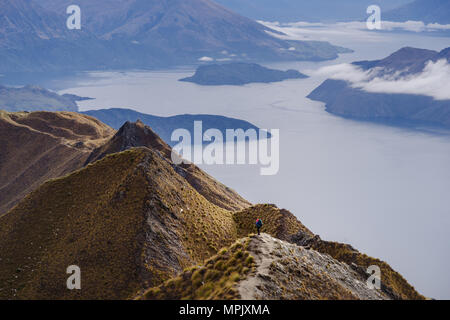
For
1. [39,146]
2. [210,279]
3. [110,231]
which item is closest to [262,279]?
[210,279]

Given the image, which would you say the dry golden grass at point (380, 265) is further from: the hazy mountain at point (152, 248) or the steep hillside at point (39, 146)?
the steep hillside at point (39, 146)

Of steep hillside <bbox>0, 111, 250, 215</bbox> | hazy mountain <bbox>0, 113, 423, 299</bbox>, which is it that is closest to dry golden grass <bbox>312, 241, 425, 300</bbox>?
hazy mountain <bbox>0, 113, 423, 299</bbox>

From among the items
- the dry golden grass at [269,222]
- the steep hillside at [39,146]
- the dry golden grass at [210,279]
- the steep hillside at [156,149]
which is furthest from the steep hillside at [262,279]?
the steep hillside at [39,146]

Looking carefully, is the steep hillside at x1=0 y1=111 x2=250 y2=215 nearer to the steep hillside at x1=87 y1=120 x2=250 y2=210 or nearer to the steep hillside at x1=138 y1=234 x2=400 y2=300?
the steep hillside at x1=87 y1=120 x2=250 y2=210

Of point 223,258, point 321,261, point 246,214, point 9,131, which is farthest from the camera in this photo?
point 9,131

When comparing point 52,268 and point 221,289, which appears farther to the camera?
point 52,268
